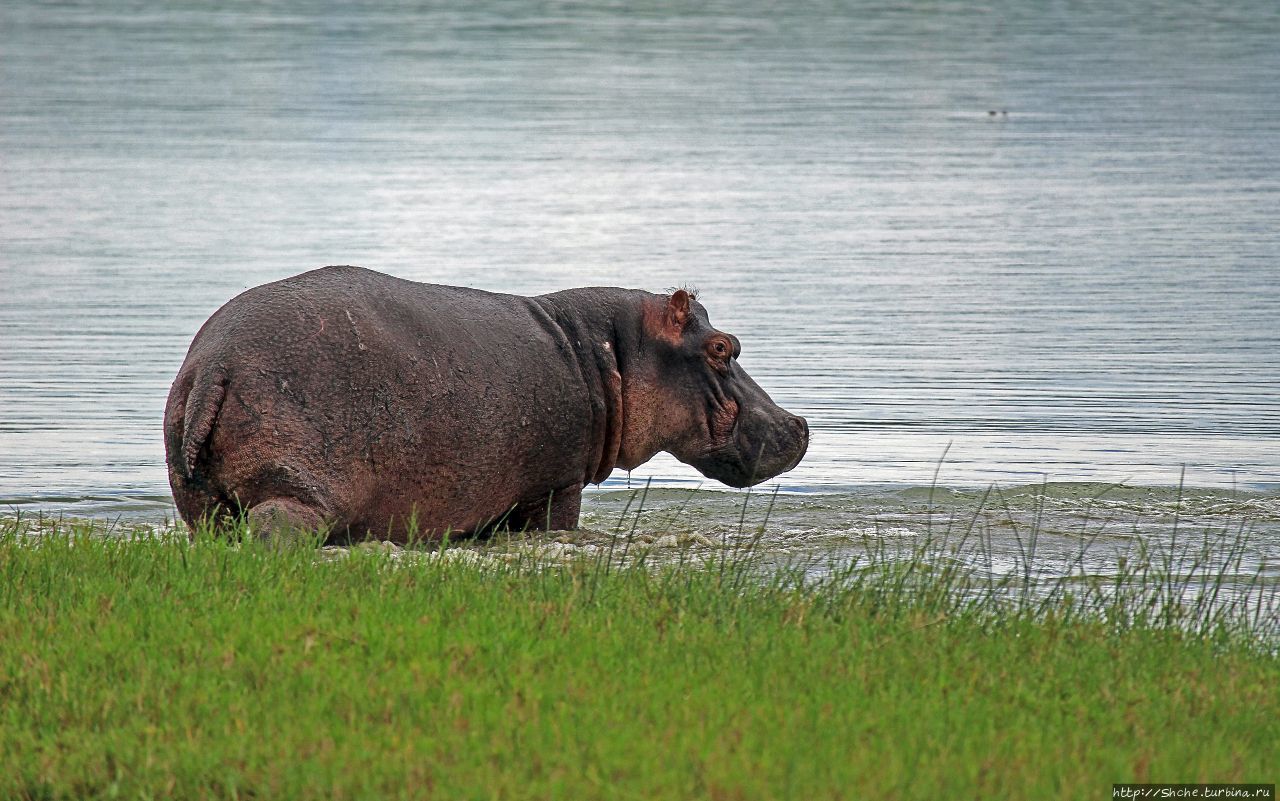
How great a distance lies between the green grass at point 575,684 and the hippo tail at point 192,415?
1.73ft

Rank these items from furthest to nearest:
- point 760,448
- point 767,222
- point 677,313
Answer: point 767,222, point 760,448, point 677,313

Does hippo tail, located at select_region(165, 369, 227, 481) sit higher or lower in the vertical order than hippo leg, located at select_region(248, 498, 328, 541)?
higher

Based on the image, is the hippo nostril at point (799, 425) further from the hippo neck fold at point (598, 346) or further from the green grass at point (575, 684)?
the green grass at point (575, 684)

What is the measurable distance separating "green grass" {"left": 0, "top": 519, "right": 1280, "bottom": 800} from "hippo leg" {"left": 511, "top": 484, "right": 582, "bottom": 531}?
187cm

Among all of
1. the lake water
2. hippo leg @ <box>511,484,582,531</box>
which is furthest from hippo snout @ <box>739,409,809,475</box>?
the lake water

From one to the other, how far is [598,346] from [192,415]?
225cm

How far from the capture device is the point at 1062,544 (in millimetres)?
8867

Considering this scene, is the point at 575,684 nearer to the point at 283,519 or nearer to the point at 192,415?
the point at 283,519

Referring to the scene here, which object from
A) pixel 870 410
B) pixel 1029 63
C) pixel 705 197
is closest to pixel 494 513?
pixel 870 410

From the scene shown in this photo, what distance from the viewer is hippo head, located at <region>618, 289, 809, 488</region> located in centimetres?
918

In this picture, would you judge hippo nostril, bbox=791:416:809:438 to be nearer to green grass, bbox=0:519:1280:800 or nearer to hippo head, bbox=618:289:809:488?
hippo head, bbox=618:289:809:488

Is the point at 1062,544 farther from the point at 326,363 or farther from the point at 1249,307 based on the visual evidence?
the point at 1249,307

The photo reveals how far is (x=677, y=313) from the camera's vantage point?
361 inches

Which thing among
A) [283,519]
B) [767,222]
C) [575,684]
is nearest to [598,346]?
[283,519]
